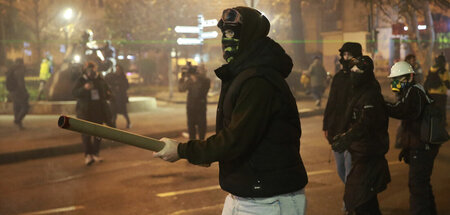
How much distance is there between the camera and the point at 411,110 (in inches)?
222

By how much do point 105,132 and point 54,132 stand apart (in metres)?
11.9

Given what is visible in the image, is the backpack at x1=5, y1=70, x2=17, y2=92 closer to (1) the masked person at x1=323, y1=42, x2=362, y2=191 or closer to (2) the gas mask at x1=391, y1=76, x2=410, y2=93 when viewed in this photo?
(1) the masked person at x1=323, y1=42, x2=362, y2=191

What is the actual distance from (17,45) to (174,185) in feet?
146

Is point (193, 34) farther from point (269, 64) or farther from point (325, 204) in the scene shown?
point (269, 64)

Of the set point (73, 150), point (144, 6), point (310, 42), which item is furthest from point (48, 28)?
point (73, 150)

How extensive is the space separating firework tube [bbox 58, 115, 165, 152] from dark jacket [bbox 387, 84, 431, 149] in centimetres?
323

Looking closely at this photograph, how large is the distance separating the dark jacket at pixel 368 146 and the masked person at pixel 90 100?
5823 mm

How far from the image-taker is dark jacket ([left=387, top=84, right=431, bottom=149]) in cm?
562

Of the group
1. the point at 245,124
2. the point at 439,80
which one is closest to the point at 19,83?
the point at 439,80

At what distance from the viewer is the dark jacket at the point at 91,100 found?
407 inches

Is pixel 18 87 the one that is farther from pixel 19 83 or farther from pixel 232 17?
pixel 232 17

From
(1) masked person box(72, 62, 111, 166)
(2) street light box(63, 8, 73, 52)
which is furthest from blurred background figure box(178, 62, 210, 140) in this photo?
(2) street light box(63, 8, 73, 52)

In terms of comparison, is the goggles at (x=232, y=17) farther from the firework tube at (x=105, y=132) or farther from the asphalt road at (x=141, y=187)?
the asphalt road at (x=141, y=187)

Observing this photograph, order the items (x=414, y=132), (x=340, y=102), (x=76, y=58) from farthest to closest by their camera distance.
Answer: (x=76, y=58) → (x=340, y=102) → (x=414, y=132)
